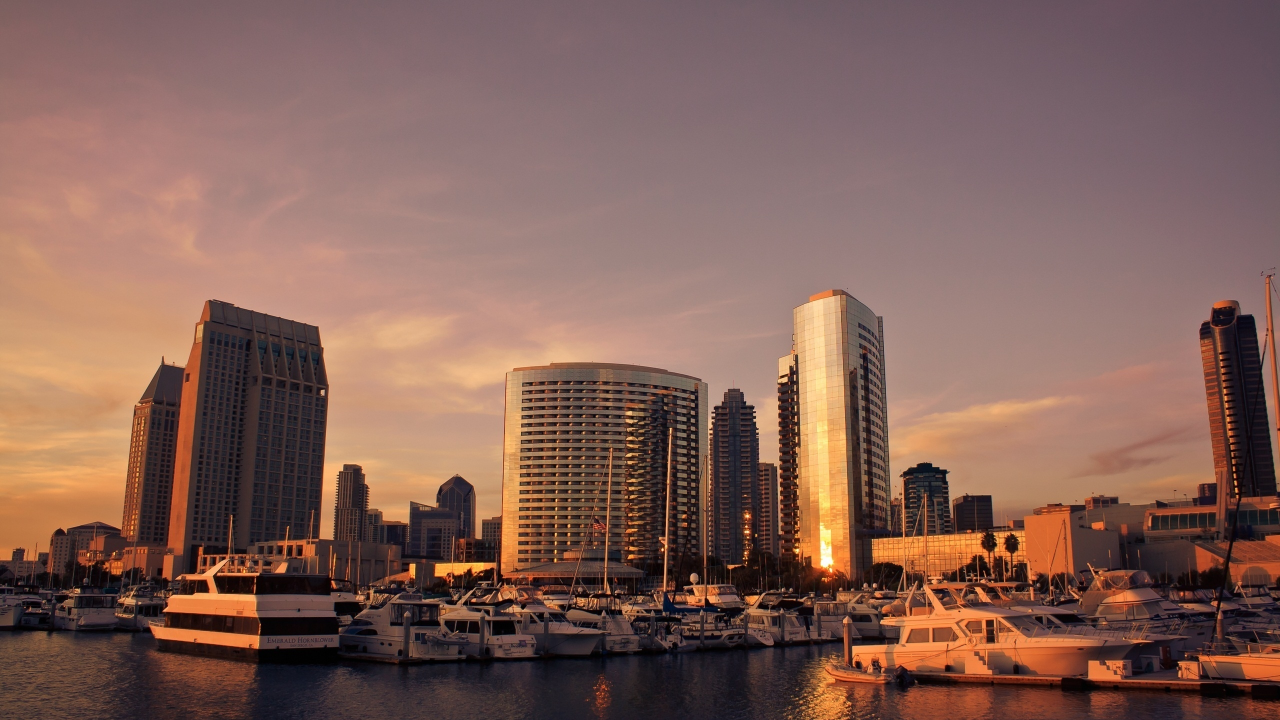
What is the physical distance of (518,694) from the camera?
46000mm

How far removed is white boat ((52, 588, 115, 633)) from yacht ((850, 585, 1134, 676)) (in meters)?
72.0

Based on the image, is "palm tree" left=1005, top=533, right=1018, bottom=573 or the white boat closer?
the white boat

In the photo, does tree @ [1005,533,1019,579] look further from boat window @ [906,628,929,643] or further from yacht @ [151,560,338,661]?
yacht @ [151,560,338,661]

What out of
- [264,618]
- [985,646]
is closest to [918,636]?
[985,646]

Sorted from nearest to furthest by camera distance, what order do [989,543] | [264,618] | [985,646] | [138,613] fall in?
[985,646] < [264,618] < [138,613] < [989,543]

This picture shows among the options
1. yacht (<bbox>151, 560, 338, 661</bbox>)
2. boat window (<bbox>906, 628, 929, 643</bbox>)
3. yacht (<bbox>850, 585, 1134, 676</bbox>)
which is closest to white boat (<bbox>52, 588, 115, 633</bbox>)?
yacht (<bbox>151, 560, 338, 661</bbox>)

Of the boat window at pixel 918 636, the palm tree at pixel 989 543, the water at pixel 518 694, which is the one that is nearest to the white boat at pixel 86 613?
the water at pixel 518 694

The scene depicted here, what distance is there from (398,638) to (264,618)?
8026 mm

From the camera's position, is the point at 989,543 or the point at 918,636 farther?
the point at 989,543

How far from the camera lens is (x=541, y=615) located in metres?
63.4

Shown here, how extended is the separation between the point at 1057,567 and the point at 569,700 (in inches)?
5211

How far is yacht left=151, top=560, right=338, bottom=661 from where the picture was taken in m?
55.0

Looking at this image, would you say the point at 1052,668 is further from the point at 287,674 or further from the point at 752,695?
the point at 287,674

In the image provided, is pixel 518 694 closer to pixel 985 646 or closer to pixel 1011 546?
pixel 985 646
